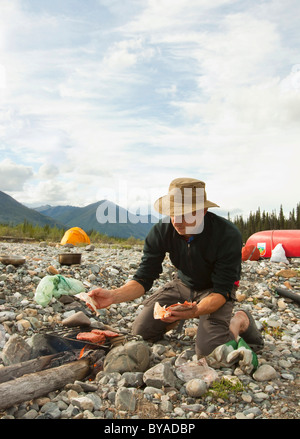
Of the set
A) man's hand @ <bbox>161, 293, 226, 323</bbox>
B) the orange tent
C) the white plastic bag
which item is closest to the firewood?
man's hand @ <bbox>161, 293, 226, 323</bbox>

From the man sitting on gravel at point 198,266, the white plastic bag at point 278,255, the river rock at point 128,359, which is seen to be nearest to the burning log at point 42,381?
the river rock at point 128,359

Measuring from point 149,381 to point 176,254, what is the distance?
1335 mm

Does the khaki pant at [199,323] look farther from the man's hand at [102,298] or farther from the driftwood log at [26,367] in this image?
the driftwood log at [26,367]

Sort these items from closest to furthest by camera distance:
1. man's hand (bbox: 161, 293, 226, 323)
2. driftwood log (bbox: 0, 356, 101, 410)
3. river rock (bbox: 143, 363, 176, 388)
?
1. driftwood log (bbox: 0, 356, 101, 410)
2. river rock (bbox: 143, 363, 176, 388)
3. man's hand (bbox: 161, 293, 226, 323)

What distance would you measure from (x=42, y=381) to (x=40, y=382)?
0.06ft

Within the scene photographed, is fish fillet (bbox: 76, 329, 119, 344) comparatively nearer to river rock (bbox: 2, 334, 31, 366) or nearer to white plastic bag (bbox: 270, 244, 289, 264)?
river rock (bbox: 2, 334, 31, 366)

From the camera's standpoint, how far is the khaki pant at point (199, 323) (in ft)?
13.0

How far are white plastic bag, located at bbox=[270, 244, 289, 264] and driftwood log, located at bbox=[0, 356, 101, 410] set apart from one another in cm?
743

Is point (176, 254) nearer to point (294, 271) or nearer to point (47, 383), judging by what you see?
point (47, 383)

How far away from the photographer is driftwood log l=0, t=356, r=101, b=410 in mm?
2945

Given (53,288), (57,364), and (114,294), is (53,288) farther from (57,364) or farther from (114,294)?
(57,364)

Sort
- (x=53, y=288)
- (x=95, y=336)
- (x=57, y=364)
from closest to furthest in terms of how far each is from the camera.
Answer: (x=57, y=364), (x=95, y=336), (x=53, y=288)

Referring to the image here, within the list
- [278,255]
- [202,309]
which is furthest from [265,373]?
[278,255]

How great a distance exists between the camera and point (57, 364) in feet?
11.8
